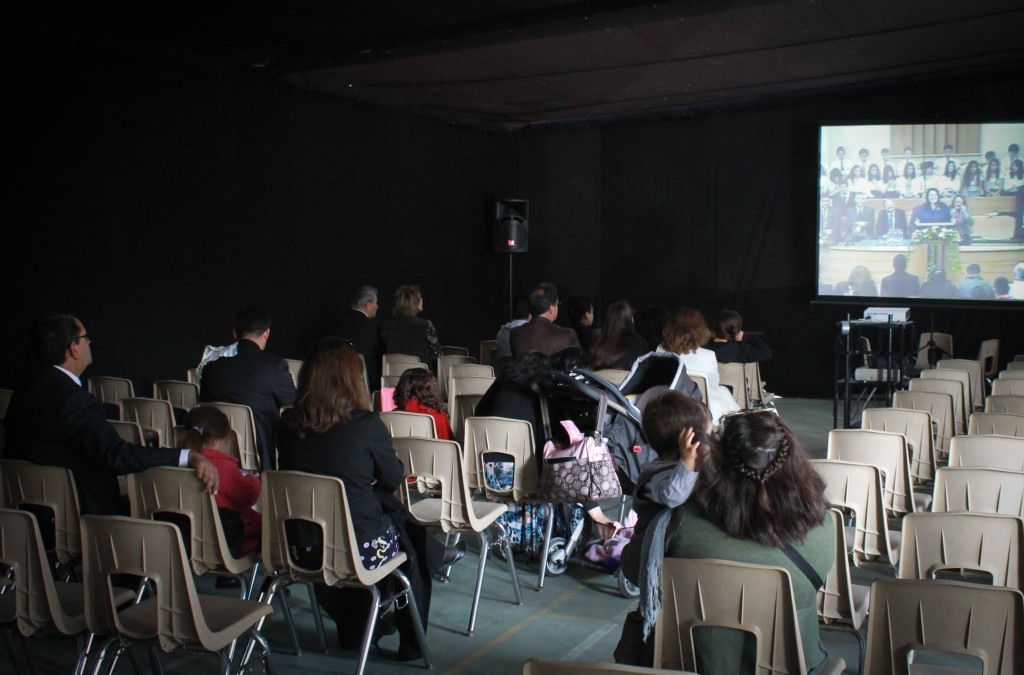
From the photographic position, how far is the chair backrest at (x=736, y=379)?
24.4 ft

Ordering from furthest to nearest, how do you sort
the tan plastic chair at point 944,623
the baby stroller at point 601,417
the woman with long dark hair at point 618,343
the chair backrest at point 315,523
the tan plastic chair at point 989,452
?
the woman with long dark hair at point 618,343 < the baby stroller at point 601,417 < the tan plastic chair at point 989,452 < the chair backrest at point 315,523 < the tan plastic chair at point 944,623

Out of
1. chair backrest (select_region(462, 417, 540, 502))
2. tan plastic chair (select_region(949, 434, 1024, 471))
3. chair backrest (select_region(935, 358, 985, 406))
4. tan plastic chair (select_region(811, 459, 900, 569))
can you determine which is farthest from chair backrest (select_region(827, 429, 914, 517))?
chair backrest (select_region(935, 358, 985, 406))

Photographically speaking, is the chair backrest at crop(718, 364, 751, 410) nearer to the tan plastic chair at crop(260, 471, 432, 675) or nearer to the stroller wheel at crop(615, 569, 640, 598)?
the stroller wheel at crop(615, 569, 640, 598)

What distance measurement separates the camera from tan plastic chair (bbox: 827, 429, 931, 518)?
4258 millimetres

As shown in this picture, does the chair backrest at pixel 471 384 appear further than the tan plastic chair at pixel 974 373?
No

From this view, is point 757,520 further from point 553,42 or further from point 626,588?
point 553,42

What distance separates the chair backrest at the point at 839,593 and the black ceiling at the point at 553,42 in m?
Answer: 5.06

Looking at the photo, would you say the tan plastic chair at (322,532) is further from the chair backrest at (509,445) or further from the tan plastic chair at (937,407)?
the tan plastic chair at (937,407)

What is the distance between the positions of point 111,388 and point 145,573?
4158 mm

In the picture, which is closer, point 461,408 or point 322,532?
point 322,532

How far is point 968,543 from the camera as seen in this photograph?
2881 mm

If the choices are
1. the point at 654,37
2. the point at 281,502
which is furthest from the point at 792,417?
the point at 281,502

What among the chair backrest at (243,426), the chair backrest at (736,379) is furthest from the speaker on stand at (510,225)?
the chair backrest at (243,426)

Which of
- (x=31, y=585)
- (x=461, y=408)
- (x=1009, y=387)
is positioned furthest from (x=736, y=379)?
(x=31, y=585)
